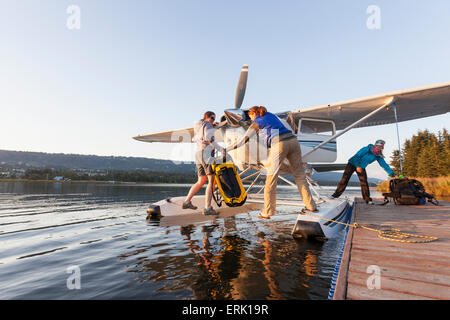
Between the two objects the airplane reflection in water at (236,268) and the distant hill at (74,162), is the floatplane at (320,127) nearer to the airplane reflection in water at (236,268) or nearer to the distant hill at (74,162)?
the airplane reflection in water at (236,268)

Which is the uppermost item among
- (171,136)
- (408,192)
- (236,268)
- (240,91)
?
(240,91)

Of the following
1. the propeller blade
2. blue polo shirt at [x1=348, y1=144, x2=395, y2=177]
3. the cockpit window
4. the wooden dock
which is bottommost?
the wooden dock

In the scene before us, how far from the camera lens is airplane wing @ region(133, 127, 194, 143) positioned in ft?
30.7

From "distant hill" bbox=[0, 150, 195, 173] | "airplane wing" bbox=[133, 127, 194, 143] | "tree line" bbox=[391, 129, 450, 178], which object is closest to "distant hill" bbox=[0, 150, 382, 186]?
"distant hill" bbox=[0, 150, 195, 173]

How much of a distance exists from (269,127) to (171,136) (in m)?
6.97

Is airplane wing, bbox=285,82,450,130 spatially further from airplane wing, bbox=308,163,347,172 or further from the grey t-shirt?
the grey t-shirt

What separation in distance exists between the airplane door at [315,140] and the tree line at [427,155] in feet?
92.8

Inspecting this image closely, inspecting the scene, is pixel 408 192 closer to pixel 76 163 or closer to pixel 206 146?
pixel 206 146

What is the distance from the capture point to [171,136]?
32.6 feet

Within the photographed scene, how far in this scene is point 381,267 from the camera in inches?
78.7

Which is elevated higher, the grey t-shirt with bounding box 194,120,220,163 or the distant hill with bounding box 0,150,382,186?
the distant hill with bounding box 0,150,382,186

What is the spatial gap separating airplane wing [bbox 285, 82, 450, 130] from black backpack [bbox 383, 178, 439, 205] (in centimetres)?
217

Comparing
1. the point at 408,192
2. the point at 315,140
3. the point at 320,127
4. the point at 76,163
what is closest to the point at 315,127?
the point at 320,127
